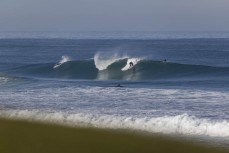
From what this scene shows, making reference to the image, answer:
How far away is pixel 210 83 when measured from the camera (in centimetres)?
2177

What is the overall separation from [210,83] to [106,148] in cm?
1437

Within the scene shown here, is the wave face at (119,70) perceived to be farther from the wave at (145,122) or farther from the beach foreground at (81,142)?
the beach foreground at (81,142)

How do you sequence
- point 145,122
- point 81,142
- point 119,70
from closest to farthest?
1. point 81,142
2. point 145,122
3. point 119,70

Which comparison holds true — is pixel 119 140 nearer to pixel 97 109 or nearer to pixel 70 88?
pixel 97 109

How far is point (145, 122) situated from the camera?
1086 cm

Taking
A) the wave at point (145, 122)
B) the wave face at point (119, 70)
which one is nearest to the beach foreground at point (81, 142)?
the wave at point (145, 122)

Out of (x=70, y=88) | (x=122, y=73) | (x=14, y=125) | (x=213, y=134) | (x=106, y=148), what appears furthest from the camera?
(x=122, y=73)

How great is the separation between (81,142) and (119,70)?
2210 cm

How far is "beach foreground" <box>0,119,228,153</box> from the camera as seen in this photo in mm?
8172

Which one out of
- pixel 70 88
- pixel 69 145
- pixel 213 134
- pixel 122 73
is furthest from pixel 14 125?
pixel 122 73

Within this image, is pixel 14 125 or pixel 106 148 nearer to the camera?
pixel 106 148

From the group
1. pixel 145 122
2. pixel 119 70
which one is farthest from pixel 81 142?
pixel 119 70

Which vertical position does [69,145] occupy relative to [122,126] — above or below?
below

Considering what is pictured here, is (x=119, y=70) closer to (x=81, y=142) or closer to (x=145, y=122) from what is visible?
(x=145, y=122)
